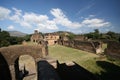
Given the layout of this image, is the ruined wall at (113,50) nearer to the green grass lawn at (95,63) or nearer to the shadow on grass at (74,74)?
the green grass lawn at (95,63)

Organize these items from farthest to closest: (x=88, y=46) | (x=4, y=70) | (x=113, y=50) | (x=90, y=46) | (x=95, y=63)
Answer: (x=88, y=46) → (x=90, y=46) → (x=113, y=50) → (x=95, y=63) → (x=4, y=70)

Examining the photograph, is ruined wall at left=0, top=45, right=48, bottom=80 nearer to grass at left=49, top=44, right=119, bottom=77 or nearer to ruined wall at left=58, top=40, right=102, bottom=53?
grass at left=49, top=44, right=119, bottom=77

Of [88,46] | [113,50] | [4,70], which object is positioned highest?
[113,50]

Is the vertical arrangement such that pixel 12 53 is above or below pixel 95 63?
above

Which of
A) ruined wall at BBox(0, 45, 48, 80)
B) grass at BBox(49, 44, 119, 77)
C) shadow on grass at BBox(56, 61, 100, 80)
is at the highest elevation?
ruined wall at BBox(0, 45, 48, 80)

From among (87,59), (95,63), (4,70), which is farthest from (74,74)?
(87,59)

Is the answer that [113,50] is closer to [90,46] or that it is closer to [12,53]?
[90,46]

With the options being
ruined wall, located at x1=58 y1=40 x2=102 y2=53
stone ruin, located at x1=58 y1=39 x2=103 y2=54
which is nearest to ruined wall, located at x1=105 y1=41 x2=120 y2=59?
stone ruin, located at x1=58 y1=39 x2=103 y2=54

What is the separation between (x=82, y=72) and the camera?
932cm

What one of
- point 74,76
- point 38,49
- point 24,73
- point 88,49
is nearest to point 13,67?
point 24,73

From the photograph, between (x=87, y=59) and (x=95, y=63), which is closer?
(x=95, y=63)

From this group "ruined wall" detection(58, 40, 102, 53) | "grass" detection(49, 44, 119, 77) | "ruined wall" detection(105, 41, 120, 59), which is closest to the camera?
"grass" detection(49, 44, 119, 77)

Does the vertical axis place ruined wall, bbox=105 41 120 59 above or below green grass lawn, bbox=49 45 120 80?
above

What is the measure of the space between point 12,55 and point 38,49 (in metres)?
2.76
